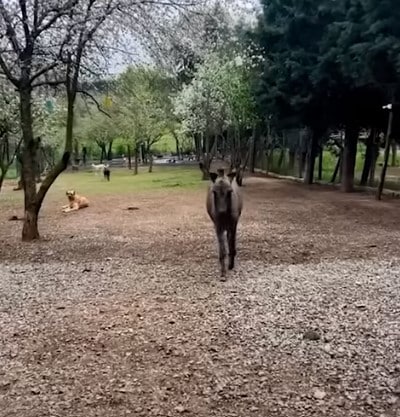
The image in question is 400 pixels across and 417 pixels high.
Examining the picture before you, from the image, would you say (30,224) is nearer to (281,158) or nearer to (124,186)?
(124,186)

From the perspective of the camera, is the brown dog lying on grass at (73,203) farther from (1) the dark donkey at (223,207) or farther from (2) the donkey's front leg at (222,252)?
(2) the donkey's front leg at (222,252)

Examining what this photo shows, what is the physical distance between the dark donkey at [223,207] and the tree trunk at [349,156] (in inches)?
596

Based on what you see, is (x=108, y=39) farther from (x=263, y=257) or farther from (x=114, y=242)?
(x=263, y=257)

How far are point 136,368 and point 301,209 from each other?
12.0 metres

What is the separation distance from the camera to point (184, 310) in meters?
5.68

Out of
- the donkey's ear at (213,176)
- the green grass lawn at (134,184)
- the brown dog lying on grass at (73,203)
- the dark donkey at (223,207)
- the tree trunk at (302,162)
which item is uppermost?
the donkey's ear at (213,176)

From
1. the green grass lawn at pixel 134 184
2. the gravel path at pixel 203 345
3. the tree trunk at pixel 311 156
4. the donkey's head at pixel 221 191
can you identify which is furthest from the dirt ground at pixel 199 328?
the green grass lawn at pixel 134 184

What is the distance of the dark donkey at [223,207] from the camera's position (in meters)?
7.07

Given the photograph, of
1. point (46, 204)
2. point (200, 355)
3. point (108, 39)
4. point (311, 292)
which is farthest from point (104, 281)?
point (46, 204)

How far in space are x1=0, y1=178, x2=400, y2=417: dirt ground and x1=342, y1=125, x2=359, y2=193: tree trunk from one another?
11.9 metres

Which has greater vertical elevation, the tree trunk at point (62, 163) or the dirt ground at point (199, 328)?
the tree trunk at point (62, 163)

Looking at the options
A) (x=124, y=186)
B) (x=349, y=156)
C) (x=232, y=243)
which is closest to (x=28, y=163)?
(x=232, y=243)

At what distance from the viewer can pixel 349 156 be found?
21859mm

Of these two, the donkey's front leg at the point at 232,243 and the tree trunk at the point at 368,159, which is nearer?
the donkey's front leg at the point at 232,243
